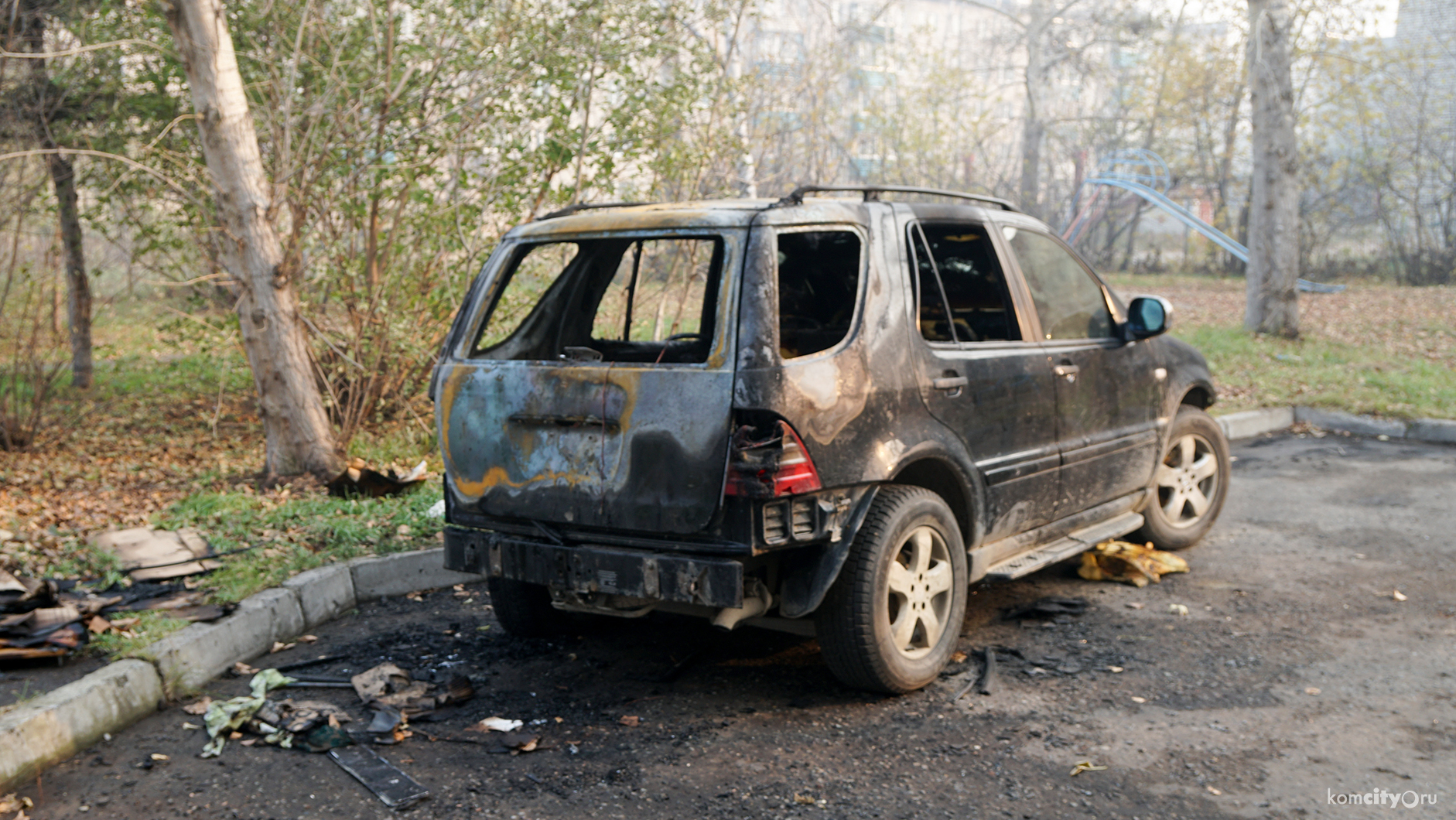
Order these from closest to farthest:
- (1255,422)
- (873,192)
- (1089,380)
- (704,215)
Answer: (704,215) < (873,192) < (1089,380) < (1255,422)

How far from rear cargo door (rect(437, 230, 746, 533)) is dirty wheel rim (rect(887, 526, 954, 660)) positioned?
921 millimetres

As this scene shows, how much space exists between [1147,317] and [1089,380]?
1.79 feet

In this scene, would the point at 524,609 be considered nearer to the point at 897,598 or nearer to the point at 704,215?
the point at 897,598

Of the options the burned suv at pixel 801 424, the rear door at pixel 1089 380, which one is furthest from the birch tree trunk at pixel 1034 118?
the burned suv at pixel 801 424

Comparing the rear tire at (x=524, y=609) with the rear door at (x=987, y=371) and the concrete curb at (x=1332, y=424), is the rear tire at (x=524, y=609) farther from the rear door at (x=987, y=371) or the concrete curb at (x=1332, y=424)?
the concrete curb at (x=1332, y=424)

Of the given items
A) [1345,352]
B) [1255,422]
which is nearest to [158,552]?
[1255,422]

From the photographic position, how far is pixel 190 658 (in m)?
4.37

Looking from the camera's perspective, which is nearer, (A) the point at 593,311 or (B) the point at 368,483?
(A) the point at 593,311

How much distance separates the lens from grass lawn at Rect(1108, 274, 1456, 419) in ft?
33.8

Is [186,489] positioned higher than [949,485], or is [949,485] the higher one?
[949,485]

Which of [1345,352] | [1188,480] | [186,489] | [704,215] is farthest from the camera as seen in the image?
[1345,352]

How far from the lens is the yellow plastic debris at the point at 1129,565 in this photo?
5.69 m

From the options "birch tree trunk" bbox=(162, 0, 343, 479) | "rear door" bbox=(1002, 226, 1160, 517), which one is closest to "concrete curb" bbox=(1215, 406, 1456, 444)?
"rear door" bbox=(1002, 226, 1160, 517)

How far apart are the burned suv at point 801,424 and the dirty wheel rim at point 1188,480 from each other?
753 mm
